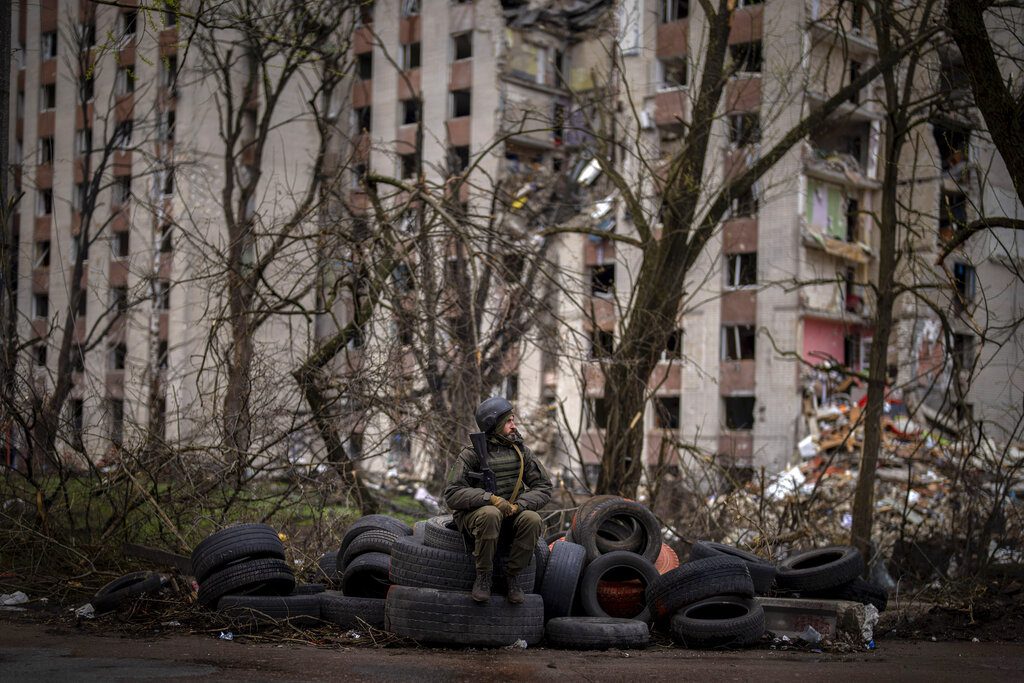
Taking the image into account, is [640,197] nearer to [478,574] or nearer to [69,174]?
[478,574]

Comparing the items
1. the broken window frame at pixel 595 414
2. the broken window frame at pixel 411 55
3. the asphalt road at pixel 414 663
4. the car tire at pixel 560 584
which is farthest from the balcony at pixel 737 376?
the car tire at pixel 560 584

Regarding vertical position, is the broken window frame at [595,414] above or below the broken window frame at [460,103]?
below

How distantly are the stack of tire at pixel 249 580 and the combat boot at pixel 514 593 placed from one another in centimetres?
174

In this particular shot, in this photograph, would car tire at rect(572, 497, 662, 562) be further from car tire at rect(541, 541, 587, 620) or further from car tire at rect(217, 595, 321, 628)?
car tire at rect(217, 595, 321, 628)

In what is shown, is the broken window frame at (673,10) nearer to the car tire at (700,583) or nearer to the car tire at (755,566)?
the car tire at (755,566)

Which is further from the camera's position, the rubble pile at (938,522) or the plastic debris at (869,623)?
the rubble pile at (938,522)

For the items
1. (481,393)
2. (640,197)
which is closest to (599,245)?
(640,197)

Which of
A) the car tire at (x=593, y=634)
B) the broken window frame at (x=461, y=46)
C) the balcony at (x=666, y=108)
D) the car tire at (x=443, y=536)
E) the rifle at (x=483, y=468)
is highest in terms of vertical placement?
the broken window frame at (x=461, y=46)

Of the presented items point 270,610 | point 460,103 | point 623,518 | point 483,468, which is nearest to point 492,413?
point 483,468

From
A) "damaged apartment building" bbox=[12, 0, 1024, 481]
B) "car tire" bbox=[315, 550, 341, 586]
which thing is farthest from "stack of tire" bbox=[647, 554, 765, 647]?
"damaged apartment building" bbox=[12, 0, 1024, 481]

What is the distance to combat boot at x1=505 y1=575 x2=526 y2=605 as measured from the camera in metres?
7.76

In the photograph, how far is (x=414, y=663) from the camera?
6980 mm

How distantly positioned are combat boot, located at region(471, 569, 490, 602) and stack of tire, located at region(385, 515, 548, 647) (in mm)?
87

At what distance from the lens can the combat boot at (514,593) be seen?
25.5 ft
